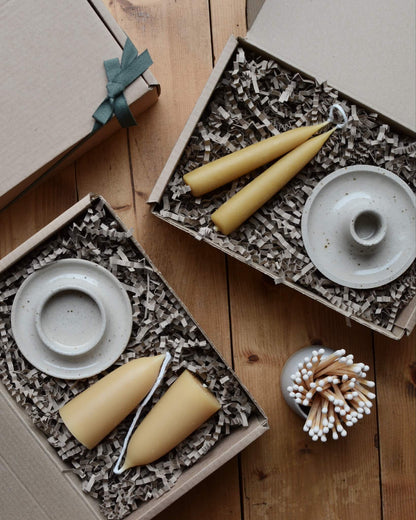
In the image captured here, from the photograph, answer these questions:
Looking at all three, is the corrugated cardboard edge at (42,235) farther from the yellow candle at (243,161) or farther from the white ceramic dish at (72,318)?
the yellow candle at (243,161)

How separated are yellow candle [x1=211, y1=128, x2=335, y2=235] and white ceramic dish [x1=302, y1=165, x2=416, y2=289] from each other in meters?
0.05

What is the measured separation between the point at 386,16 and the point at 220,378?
558 mm

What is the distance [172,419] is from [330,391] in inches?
8.4

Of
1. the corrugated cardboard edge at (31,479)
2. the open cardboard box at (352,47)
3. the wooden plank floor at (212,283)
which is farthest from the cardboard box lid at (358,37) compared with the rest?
the corrugated cardboard edge at (31,479)

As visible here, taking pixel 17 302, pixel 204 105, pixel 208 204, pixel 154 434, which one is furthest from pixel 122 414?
pixel 204 105

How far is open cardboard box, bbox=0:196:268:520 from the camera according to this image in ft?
2.17

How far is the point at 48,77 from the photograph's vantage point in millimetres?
734

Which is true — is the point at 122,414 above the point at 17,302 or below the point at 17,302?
below

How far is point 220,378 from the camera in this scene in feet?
2.55

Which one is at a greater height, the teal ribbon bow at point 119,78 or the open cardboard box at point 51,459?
the teal ribbon bow at point 119,78

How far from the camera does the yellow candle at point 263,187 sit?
30.8 inches

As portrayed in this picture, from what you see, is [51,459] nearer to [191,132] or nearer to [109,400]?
[109,400]

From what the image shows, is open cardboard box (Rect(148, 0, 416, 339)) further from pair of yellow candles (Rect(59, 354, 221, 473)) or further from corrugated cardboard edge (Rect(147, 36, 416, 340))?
pair of yellow candles (Rect(59, 354, 221, 473))

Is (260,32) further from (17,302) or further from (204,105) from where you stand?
(17,302)
